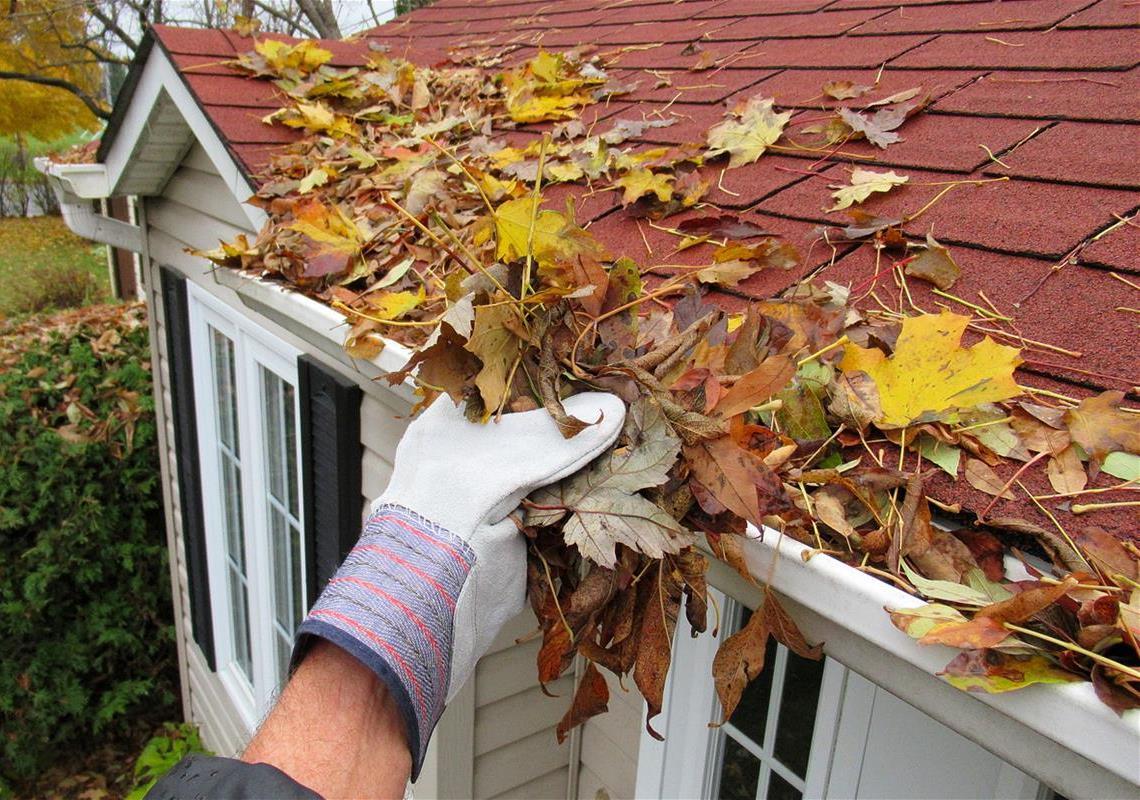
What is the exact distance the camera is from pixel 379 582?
111 centimetres

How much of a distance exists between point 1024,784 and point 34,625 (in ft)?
20.7

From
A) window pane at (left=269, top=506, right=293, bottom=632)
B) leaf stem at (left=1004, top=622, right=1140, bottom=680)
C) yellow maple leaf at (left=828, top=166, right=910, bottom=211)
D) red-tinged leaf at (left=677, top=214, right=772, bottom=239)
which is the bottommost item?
window pane at (left=269, top=506, right=293, bottom=632)

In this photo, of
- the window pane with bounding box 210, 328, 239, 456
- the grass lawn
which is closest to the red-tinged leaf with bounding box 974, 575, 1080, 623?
the window pane with bounding box 210, 328, 239, 456

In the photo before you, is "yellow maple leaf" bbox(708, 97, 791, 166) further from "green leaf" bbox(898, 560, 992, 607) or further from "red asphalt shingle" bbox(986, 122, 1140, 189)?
"green leaf" bbox(898, 560, 992, 607)

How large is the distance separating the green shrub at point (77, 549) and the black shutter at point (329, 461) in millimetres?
3461

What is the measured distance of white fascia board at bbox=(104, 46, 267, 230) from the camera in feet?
10.1

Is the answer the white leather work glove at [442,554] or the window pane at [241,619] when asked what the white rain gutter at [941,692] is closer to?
the white leather work glove at [442,554]

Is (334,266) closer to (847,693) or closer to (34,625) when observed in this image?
(847,693)

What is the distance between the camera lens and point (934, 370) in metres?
1.16

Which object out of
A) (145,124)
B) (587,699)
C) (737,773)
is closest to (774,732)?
(737,773)

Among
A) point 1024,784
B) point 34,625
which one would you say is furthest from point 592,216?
point 34,625

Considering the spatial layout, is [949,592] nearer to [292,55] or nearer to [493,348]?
[493,348]

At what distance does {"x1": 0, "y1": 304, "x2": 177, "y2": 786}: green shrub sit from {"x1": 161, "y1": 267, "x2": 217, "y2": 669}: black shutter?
3.20 ft

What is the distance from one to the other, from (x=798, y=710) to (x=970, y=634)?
1.28m
